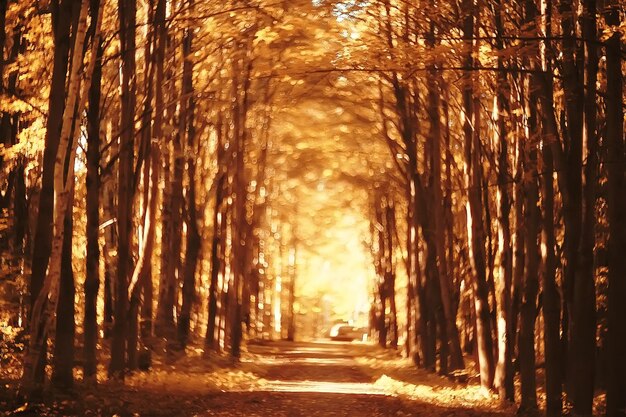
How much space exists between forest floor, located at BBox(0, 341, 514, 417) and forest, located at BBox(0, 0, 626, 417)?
597 millimetres

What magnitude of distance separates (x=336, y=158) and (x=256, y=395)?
21994 mm

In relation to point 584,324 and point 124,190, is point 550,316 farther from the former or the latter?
point 124,190

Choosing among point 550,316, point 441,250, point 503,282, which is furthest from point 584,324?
point 441,250

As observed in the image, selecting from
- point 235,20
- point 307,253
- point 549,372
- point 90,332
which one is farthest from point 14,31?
point 307,253

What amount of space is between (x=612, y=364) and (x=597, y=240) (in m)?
8.06

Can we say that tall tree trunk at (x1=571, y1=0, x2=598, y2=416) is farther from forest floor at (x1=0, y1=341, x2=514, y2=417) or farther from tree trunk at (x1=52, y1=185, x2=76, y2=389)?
tree trunk at (x1=52, y1=185, x2=76, y2=389)

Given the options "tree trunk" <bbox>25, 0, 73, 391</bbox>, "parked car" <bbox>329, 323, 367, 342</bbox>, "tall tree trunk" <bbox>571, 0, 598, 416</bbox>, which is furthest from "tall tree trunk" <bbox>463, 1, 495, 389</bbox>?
"parked car" <bbox>329, 323, 367, 342</bbox>

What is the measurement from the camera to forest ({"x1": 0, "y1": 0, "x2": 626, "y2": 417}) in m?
14.2

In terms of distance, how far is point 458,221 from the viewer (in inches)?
1348

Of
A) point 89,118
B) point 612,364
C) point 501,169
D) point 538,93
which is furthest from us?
point 501,169

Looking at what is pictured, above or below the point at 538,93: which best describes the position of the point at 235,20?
above

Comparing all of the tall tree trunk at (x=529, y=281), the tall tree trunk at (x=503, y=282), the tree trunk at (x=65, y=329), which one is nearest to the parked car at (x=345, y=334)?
the tall tree trunk at (x=503, y=282)

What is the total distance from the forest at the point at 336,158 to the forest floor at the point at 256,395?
1.96 feet

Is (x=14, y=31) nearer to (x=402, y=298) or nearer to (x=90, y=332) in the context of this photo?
(x=90, y=332)
